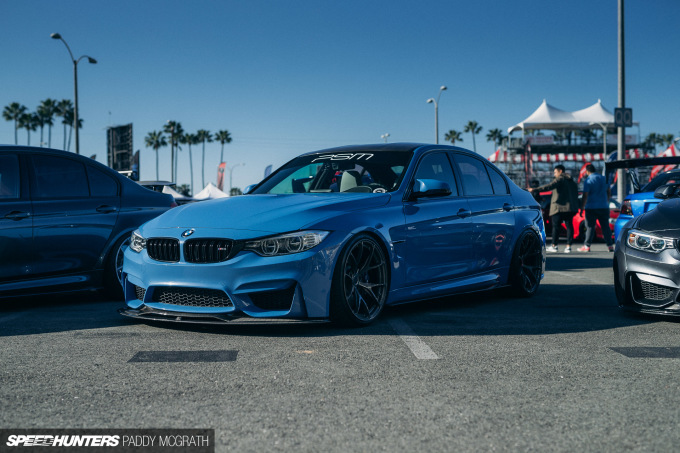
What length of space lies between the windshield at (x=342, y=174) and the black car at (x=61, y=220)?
154cm

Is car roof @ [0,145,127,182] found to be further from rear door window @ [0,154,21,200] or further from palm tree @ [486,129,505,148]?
palm tree @ [486,129,505,148]

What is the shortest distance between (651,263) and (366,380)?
3.06 m

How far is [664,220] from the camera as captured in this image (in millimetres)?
6352

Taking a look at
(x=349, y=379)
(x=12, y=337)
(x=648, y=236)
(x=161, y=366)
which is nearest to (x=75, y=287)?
(x=12, y=337)

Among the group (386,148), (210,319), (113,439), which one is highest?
(386,148)

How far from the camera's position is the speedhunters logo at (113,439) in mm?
2984

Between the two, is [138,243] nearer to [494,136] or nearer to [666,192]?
[666,192]

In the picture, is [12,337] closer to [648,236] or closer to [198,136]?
[648,236]

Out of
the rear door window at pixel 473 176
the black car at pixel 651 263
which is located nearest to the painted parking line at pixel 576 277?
the rear door window at pixel 473 176

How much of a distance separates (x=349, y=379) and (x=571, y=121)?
2399 inches

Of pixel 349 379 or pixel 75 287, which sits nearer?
pixel 349 379

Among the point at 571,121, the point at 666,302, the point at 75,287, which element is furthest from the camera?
the point at 571,121

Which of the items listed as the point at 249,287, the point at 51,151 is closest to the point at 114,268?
the point at 51,151

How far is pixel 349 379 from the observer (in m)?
4.15
